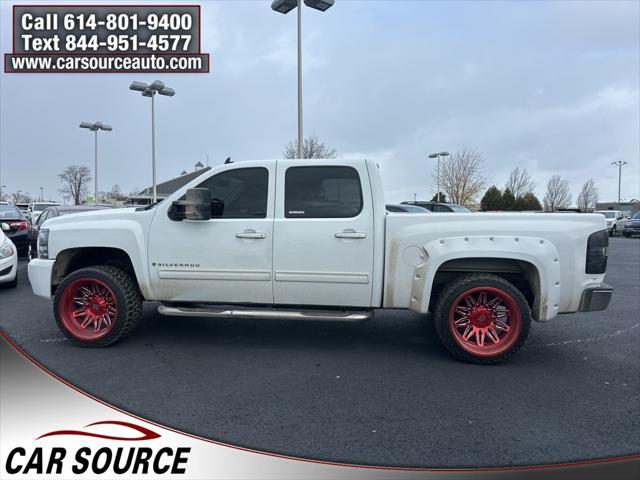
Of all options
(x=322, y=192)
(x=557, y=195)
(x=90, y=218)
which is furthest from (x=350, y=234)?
(x=557, y=195)

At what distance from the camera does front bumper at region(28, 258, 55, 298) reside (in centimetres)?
466

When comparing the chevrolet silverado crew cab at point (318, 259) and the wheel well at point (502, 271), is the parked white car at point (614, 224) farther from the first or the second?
the chevrolet silverado crew cab at point (318, 259)

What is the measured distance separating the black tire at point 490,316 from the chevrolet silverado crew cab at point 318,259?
0.01m

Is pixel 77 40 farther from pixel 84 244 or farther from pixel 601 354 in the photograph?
pixel 601 354

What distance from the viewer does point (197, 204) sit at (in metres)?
4.25

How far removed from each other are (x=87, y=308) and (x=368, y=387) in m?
3.20

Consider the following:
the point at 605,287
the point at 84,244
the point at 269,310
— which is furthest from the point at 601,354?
the point at 84,244

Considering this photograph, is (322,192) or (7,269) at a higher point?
(322,192)

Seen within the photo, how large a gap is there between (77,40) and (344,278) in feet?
25.5

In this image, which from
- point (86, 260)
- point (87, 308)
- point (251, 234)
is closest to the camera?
point (251, 234)

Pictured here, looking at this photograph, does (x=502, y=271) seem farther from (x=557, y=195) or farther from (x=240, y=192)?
(x=557, y=195)

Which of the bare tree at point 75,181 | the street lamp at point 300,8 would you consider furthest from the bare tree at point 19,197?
the street lamp at point 300,8

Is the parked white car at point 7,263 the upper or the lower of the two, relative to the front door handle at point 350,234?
lower

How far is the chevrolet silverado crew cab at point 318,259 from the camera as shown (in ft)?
13.3
